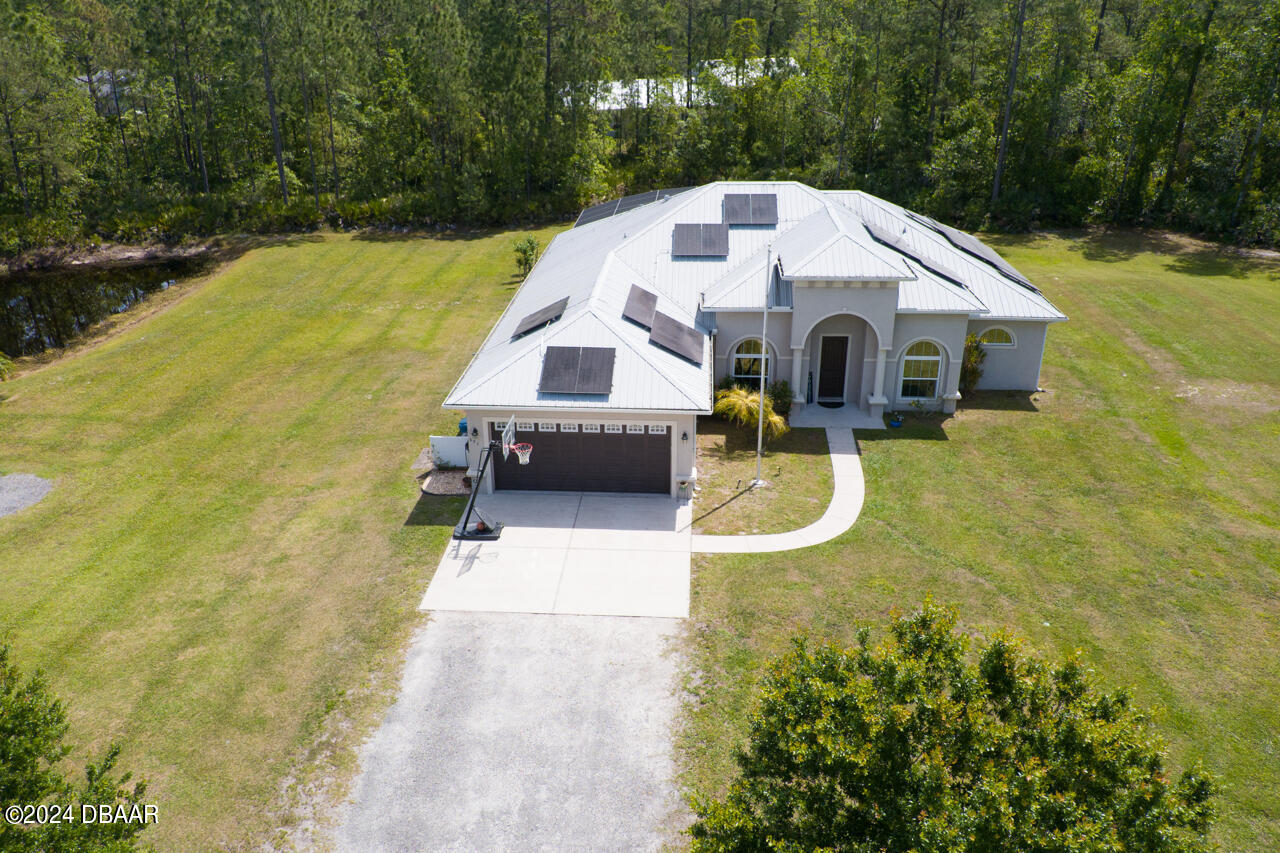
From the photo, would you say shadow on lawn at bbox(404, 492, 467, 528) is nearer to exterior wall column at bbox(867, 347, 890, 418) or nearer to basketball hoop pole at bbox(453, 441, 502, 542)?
basketball hoop pole at bbox(453, 441, 502, 542)

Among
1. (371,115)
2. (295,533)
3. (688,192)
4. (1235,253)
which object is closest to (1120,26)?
(1235,253)

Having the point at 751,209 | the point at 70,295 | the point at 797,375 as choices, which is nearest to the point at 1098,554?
the point at 797,375

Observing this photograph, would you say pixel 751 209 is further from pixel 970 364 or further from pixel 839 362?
pixel 970 364

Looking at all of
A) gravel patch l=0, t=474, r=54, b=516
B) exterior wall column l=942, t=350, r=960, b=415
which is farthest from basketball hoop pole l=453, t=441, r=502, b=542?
exterior wall column l=942, t=350, r=960, b=415

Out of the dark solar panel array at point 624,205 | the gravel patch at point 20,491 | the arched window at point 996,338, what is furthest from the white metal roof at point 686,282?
the gravel patch at point 20,491

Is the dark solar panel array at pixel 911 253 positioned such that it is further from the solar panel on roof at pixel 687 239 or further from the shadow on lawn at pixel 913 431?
the solar panel on roof at pixel 687 239


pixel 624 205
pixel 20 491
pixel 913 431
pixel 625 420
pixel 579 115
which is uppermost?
pixel 579 115
